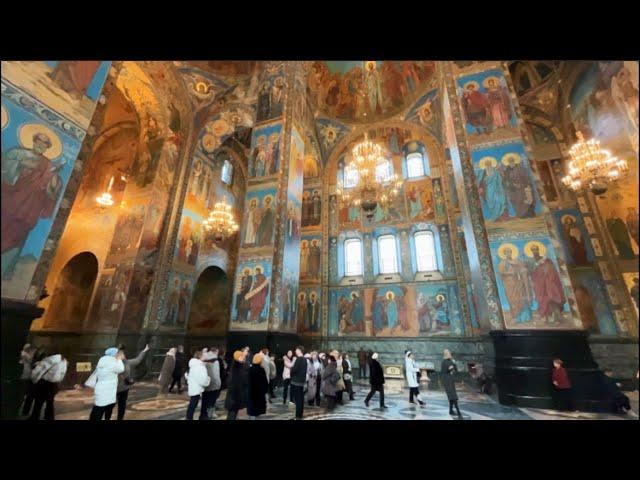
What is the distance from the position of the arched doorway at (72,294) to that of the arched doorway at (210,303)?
4.55 meters

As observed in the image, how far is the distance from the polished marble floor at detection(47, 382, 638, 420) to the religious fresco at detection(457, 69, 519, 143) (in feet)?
20.1

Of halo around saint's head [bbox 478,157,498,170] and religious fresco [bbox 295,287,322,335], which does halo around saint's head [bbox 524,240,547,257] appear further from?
religious fresco [bbox 295,287,322,335]

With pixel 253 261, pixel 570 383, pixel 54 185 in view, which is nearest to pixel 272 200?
pixel 253 261

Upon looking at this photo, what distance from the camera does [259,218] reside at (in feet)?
29.8

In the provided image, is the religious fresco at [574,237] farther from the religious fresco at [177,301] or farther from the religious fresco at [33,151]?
the religious fresco at [177,301]

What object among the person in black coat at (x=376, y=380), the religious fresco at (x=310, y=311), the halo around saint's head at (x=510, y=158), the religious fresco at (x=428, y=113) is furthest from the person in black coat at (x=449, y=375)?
the religious fresco at (x=428, y=113)

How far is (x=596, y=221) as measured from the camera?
10.5 metres

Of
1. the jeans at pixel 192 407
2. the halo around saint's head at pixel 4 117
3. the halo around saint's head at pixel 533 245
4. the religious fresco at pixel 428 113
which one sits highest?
the religious fresco at pixel 428 113

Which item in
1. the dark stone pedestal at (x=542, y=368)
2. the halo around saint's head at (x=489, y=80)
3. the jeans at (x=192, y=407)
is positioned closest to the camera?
the jeans at (x=192, y=407)

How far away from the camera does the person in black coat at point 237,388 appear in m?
4.20

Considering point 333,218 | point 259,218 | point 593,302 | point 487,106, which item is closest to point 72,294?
point 259,218

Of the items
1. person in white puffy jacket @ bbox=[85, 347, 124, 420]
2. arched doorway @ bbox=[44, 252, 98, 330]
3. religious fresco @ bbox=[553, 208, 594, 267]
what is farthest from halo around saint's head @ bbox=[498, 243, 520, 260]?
arched doorway @ bbox=[44, 252, 98, 330]

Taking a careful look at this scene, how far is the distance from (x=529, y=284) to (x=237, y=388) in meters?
6.22

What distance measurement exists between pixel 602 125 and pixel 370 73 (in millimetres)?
11891
